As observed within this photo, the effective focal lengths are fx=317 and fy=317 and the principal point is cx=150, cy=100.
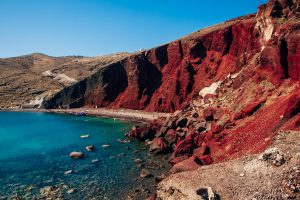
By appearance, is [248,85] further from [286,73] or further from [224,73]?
[224,73]

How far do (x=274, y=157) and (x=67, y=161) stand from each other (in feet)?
127

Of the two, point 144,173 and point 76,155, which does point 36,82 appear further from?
point 144,173

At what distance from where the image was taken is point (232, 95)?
64.1m

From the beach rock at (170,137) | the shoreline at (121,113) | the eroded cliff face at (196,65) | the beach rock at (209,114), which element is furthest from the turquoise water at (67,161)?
the eroded cliff face at (196,65)

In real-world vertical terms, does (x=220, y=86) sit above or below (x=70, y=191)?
above

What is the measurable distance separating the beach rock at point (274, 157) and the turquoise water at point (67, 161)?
63.8 ft

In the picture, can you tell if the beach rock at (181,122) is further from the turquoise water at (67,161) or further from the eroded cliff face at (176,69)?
the eroded cliff face at (176,69)

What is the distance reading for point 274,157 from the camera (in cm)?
3011

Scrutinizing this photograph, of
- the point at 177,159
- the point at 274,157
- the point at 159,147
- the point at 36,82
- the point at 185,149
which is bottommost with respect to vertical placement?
the point at 177,159

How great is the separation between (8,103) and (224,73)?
120 metres

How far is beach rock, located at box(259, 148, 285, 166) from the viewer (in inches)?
1163

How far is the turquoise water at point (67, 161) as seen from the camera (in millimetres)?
44000

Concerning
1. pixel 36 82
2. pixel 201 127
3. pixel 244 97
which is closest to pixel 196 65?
pixel 244 97

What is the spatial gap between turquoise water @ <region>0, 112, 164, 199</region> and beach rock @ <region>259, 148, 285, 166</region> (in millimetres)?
19433
